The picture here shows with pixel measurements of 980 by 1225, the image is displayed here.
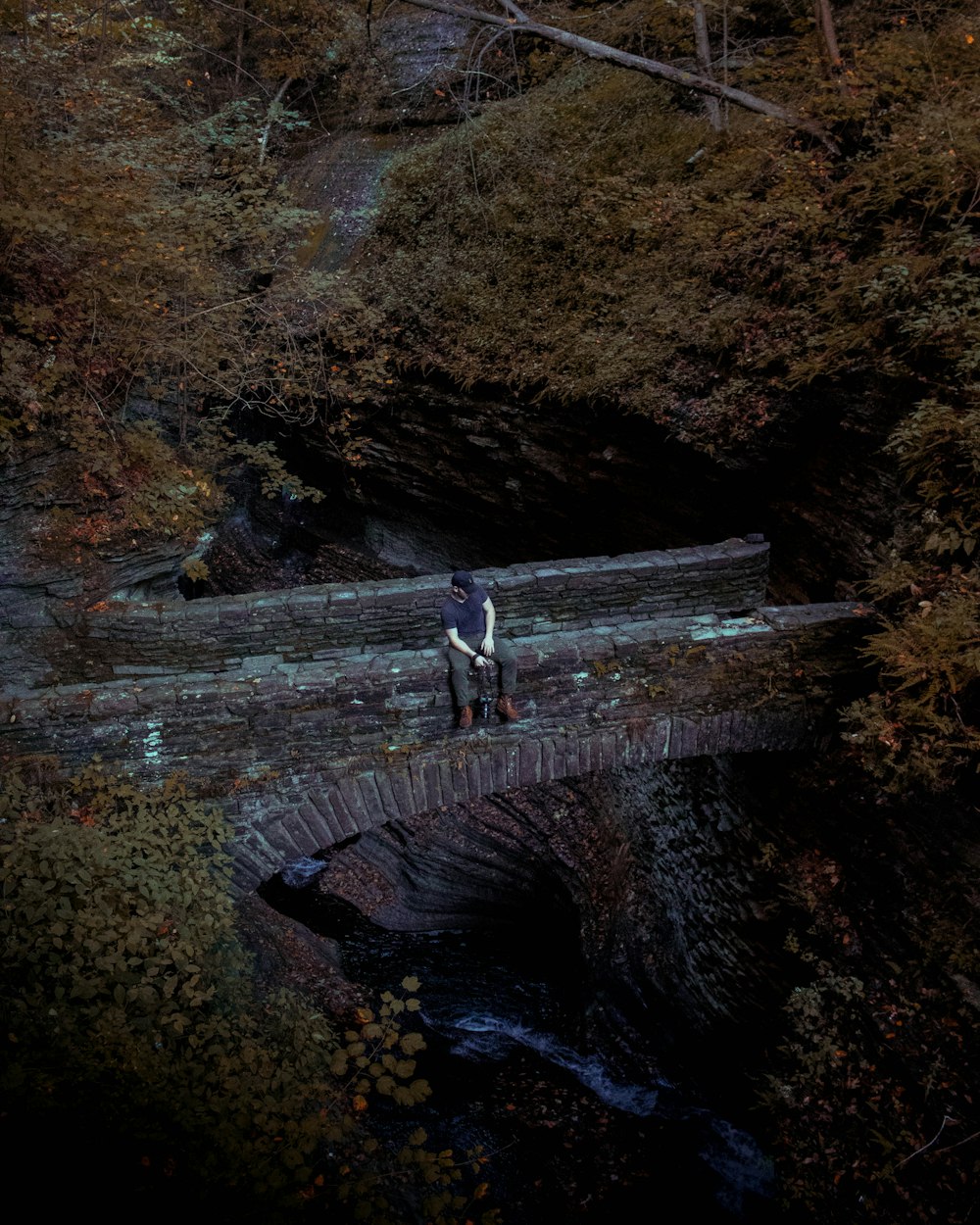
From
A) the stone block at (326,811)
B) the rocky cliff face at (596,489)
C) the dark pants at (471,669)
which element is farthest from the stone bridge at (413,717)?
the rocky cliff face at (596,489)

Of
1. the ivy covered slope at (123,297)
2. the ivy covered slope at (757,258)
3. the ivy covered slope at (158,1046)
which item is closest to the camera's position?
the ivy covered slope at (158,1046)

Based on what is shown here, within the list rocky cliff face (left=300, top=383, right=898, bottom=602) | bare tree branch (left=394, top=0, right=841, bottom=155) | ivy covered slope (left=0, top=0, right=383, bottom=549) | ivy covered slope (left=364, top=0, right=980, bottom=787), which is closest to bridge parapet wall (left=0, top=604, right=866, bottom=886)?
ivy covered slope (left=364, top=0, right=980, bottom=787)

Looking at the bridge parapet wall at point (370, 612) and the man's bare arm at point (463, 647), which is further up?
the man's bare arm at point (463, 647)

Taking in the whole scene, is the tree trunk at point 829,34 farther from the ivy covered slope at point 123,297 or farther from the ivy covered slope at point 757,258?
the ivy covered slope at point 123,297

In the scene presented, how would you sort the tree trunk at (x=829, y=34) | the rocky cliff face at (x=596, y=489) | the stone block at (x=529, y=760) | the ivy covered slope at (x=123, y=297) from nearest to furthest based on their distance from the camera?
the stone block at (x=529, y=760)
the rocky cliff face at (x=596, y=489)
the ivy covered slope at (x=123, y=297)
the tree trunk at (x=829, y=34)

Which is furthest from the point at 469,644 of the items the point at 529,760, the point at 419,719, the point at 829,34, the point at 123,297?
the point at 829,34

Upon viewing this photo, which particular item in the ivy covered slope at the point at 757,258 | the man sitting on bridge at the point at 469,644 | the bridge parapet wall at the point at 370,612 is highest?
the ivy covered slope at the point at 757,258

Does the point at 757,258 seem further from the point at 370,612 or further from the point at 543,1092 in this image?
the point at 543,1092
